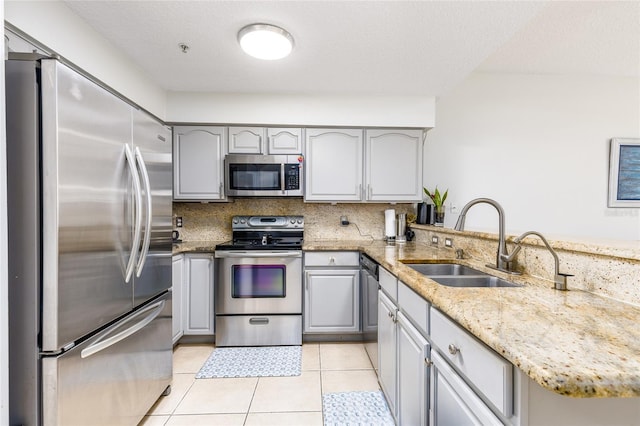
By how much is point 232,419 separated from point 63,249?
1306mm

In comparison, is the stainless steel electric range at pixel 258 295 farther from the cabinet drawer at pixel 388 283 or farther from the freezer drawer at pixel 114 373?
the cabinet drawer at pixel 388 283

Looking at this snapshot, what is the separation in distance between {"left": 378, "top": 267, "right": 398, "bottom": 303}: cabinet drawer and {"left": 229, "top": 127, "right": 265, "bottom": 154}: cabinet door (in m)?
1.69

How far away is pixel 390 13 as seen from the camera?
1626mm

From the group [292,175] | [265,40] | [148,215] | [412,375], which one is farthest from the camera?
[292,175]

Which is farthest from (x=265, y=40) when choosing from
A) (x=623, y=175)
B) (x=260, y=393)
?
(x=623, y=175)

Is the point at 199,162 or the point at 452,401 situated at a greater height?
the point at 199,162

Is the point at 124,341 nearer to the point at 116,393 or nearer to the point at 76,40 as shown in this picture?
the point at 116,393

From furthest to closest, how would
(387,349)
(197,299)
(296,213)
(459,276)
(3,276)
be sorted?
(296,213), (197,299), (387,349), (459,276), (3,276)

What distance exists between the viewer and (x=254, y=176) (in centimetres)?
276

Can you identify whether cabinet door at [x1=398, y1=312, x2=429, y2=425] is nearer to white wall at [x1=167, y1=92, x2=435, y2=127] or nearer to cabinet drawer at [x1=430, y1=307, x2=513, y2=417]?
cabinet drawer at [x1=430, y1=307, x2=513, y2=417]

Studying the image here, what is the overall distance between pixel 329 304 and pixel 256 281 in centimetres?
68

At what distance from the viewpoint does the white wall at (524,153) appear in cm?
310

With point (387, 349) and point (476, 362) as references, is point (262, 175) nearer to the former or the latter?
point (387, 349)

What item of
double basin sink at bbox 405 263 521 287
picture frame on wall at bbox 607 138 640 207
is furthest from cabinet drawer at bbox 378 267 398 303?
picture frame on wall at bbox 607 138 640 207
